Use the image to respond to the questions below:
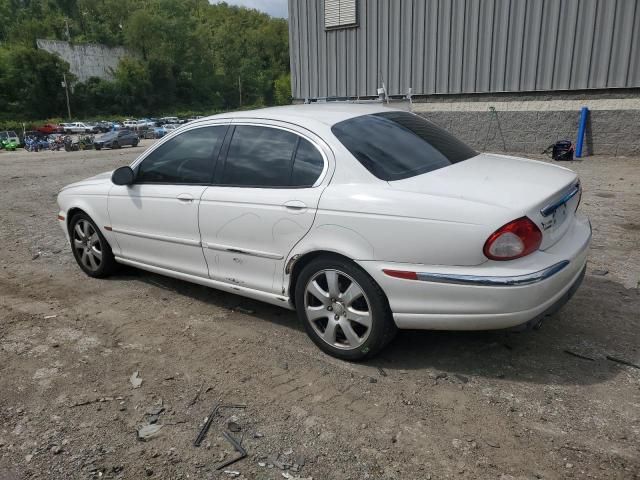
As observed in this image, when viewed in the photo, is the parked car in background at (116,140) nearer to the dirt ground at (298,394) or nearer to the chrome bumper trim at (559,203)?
the dirt ground at (298,394)

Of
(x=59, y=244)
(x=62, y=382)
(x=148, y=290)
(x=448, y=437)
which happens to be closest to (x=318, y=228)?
(x=448, y=437)

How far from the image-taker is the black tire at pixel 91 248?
5.08 meters

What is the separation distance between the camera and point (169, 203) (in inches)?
167

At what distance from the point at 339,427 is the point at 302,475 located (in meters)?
0.39

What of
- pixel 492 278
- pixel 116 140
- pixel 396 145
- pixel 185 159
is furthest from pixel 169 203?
pixel 116 140

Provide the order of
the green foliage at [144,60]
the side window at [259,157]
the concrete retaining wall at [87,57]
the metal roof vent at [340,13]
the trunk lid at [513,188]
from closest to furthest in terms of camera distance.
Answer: the trunk lid at [513,188], the side window at [259,157], the metal roof vent at [340,13], the green foliage at [144,60], the concrete retaining wall at [87,57]

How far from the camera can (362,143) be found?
3.49 meters

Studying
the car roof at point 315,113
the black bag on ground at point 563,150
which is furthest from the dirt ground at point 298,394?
the black bag on ground at point 563,150

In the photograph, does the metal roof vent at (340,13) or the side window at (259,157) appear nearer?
the side window at (259,157)

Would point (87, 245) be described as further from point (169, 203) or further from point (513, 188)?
point (513, 188)

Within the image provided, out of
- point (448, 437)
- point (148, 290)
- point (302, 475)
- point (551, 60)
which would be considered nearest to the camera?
point (302, 475)

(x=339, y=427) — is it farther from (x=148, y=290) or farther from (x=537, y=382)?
(x=148, y=290)

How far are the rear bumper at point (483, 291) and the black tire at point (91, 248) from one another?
3.02m

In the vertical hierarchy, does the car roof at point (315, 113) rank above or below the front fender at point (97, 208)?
above
